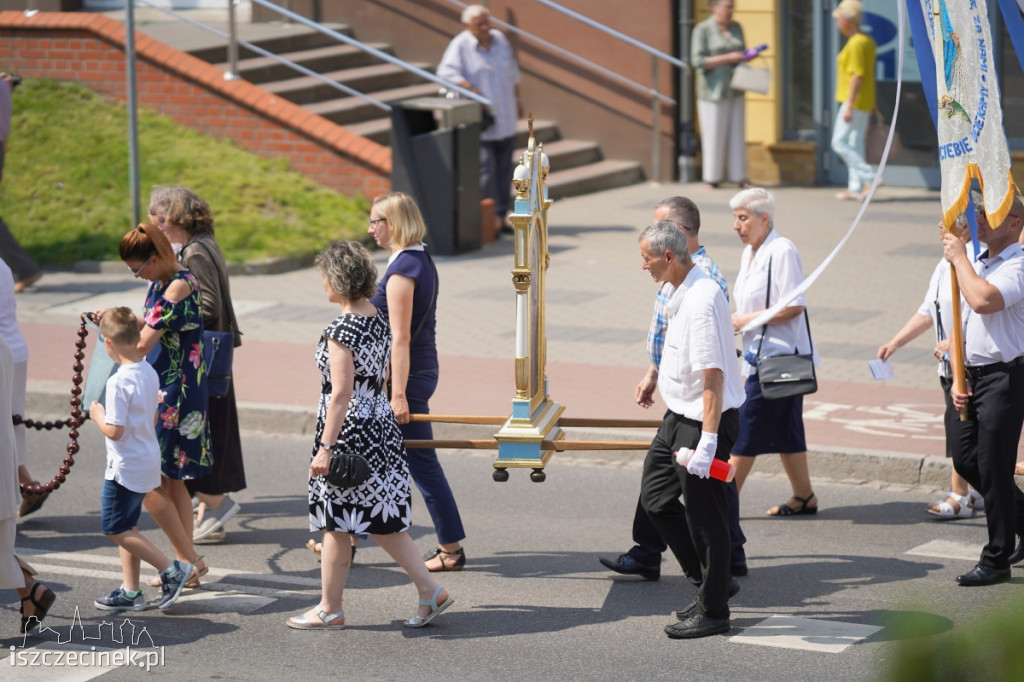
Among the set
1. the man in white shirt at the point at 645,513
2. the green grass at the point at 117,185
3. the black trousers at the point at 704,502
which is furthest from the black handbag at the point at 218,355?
the green grass at the point at 117,185

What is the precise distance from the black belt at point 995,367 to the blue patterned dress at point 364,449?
8.62ft

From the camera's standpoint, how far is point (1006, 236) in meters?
6.17

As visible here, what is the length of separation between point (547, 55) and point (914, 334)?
12135 mm

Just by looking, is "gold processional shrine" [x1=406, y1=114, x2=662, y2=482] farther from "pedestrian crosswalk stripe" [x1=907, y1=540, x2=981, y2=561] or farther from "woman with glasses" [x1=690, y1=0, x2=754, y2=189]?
"woman with glasses" [x1=690, y1=0, x2=754, y2=189]

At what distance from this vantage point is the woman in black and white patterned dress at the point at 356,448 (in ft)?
18.6

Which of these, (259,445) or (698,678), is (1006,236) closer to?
(698,678)

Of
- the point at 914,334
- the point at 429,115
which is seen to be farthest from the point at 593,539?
the point at 429,115

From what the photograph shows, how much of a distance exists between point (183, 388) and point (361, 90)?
11.5m

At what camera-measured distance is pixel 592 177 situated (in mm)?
17547

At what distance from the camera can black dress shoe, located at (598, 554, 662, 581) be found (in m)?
6.47

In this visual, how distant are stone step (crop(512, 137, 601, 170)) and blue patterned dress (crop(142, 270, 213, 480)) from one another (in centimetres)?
1122

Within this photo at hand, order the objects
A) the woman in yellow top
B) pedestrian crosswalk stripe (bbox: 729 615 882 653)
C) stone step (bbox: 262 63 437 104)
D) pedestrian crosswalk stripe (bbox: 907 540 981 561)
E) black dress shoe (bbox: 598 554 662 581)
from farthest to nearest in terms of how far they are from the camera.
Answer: stone step (bbox: 262 63 437 104) < the woman in yellow top < pedestrian crosswalk stripe (bbox: 907 540 981 561) < black dress shoe (bbox: 598 554 662 581) < pedestrian crosswalk stripe (bbox: 729 615 882 653)

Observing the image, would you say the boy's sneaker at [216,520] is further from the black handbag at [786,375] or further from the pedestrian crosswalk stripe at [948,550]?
the pedestrian crosswalk stripe at [948,550]

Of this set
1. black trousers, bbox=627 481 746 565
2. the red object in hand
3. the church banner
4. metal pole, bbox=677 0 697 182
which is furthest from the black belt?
metal pole, bbox=677 0 697 182
